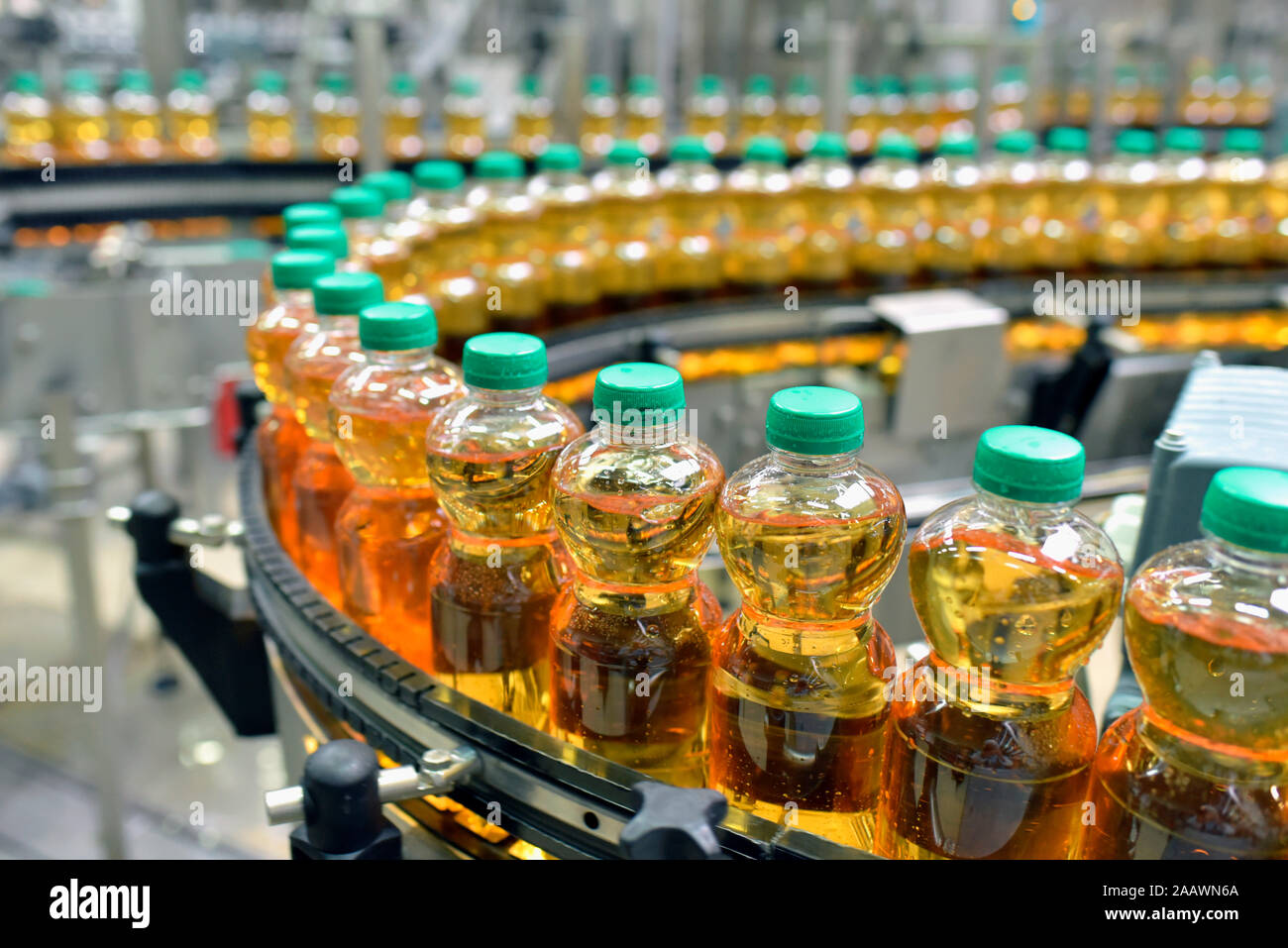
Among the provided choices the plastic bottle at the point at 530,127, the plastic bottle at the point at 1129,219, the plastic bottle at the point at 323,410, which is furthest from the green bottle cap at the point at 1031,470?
the plastic bottle at the point at 530,127

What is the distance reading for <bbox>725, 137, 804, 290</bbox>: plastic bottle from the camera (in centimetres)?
276

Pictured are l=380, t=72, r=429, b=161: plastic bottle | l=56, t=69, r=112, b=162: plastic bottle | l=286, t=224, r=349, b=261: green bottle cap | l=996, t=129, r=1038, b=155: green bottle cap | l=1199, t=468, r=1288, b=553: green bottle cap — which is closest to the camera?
l=1199, t=468, r=1288, b=553: green bottle cap

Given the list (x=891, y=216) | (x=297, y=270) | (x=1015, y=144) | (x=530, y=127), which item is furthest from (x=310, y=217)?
(x=530, y=127)

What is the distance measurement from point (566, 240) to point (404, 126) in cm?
196

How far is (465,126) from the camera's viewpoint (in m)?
4.12

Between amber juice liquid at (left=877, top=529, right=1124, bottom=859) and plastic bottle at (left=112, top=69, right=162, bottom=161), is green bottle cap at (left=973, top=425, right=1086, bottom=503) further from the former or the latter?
plastic bottle at (left=112, top=69, right=162, bottom=161)

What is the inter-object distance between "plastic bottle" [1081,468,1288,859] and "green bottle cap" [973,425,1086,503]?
93 mm

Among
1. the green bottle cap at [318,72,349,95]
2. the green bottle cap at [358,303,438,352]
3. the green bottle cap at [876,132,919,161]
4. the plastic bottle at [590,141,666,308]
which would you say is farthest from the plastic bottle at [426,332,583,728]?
the green bottle cap at [318,72,349,95]

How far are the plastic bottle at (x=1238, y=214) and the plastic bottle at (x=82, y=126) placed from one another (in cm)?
370

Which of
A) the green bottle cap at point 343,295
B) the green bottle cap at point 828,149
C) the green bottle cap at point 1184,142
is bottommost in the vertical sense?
the green bottle cap at point 343,295

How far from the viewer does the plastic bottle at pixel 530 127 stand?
4.10m

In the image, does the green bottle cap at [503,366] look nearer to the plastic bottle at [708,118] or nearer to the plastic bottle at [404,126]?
the plastic bottle at [404,126]
